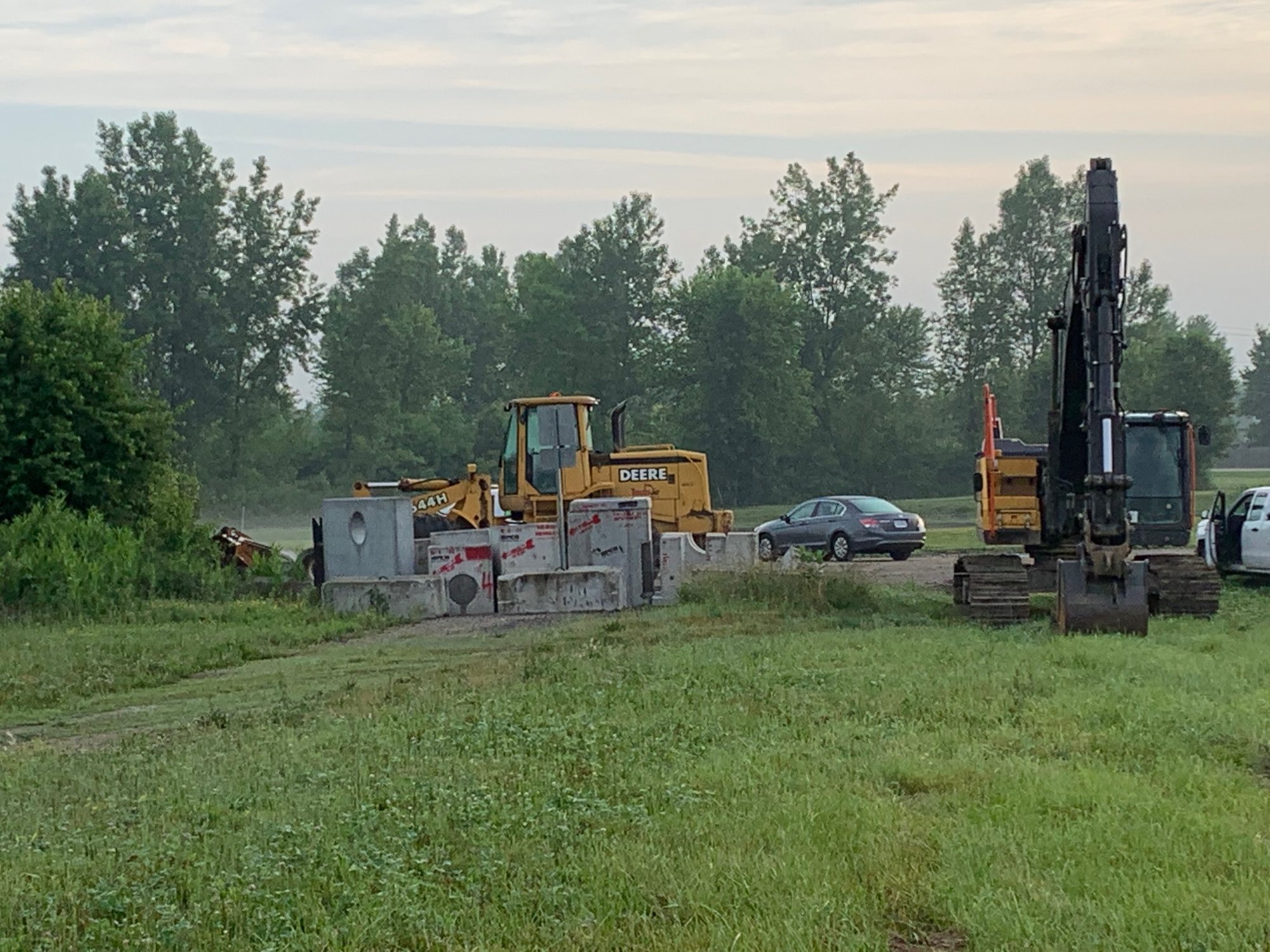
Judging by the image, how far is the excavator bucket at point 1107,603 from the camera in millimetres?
17781

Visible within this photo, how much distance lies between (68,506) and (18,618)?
7448mm

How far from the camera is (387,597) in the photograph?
24.2 meters

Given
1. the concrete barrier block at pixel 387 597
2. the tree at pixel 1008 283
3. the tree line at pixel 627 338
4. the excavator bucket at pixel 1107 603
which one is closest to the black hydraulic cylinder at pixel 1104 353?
the excavator bucket at pixel 1107 603

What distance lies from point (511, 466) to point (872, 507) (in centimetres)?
1425

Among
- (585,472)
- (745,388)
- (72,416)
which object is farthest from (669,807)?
(745,388)

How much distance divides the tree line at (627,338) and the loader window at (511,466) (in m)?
53.5

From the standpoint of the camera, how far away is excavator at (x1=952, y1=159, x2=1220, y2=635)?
1791 cm

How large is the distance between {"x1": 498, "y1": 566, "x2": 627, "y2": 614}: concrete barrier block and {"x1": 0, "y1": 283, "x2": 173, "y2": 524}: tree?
9.28m

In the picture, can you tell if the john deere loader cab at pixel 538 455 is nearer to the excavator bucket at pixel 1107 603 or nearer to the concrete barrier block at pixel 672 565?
the concrete barrier block at pixel 672 565

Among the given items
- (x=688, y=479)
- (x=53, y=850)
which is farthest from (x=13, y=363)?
(x=53, y=850)

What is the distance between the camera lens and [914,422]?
3531 inches

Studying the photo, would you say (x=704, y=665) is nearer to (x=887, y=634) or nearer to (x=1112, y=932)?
(x=887, y=634)

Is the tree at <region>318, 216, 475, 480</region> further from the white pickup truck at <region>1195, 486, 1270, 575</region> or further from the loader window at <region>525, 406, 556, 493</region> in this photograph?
the white pickup truck at <region>1195, 486, 1270, 575</region>

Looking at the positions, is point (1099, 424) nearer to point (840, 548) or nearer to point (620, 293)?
point (840, 548)
